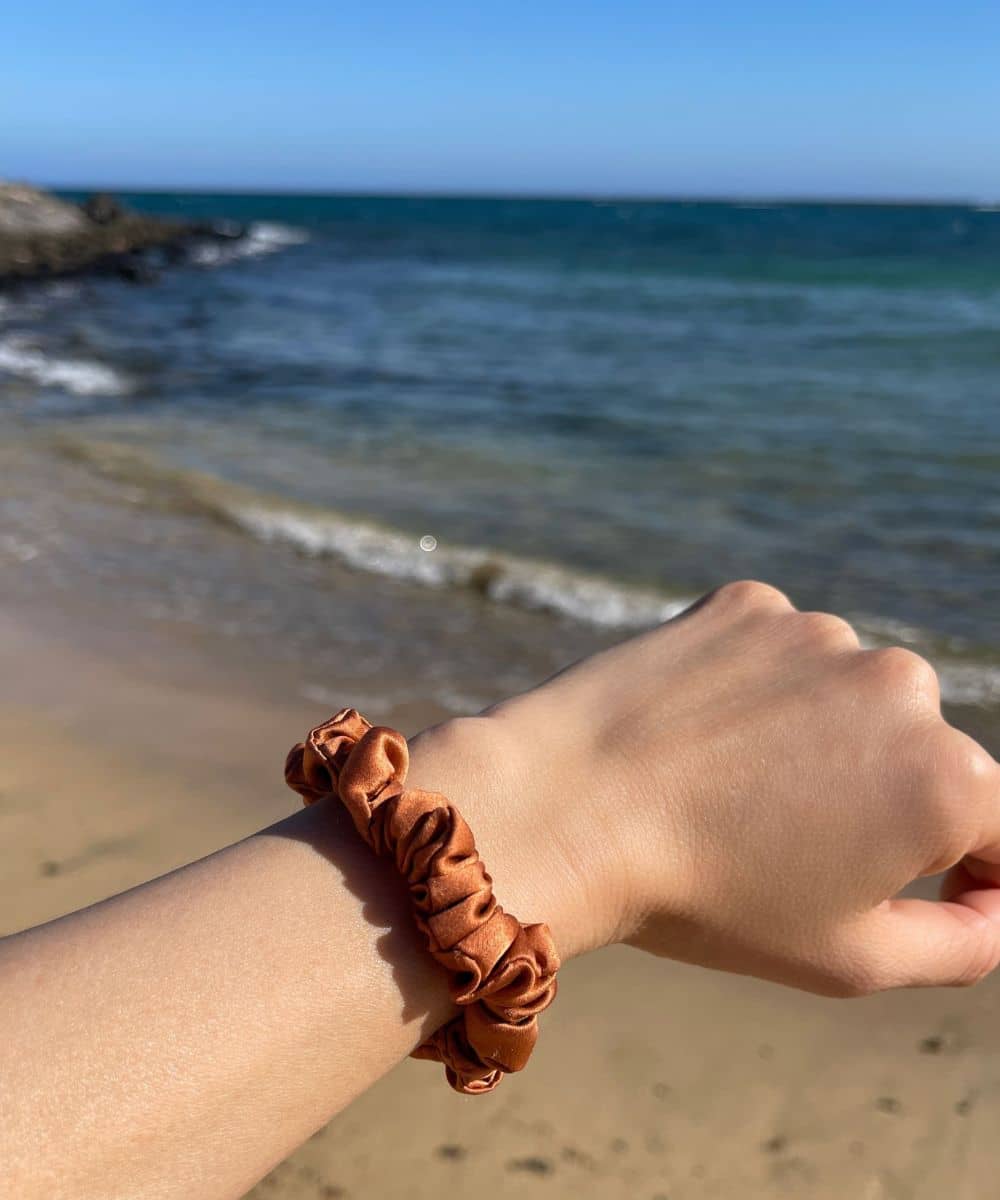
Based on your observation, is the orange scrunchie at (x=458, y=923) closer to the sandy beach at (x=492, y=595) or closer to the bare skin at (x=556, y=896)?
the bare skin at (x=556, y=896)

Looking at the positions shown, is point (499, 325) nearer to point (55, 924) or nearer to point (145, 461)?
point (145, 461)

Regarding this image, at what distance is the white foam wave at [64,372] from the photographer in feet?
33.6

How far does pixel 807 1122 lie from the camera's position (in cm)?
205

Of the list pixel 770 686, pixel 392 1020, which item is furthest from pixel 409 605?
pixel 392 1020

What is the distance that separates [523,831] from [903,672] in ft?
1.69

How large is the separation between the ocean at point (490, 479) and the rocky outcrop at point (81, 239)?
7.62m

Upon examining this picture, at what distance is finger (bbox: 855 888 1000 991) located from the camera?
1.40 metres

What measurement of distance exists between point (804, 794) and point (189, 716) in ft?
8.33

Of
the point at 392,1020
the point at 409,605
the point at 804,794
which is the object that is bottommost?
the point at 409,605

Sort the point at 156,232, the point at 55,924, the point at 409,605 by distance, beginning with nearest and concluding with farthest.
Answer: the point at 55,924 < the point at 409,605 < the point at 156,232

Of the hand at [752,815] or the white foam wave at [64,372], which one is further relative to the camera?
the white foam wave at [64,372]

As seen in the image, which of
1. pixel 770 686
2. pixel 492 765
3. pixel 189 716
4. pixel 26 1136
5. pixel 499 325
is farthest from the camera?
pixel 499 325

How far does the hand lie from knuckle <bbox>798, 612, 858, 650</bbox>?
4 centimetres

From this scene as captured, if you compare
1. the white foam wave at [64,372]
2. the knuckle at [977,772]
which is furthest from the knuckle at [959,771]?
the white foam wave at [64,372]
